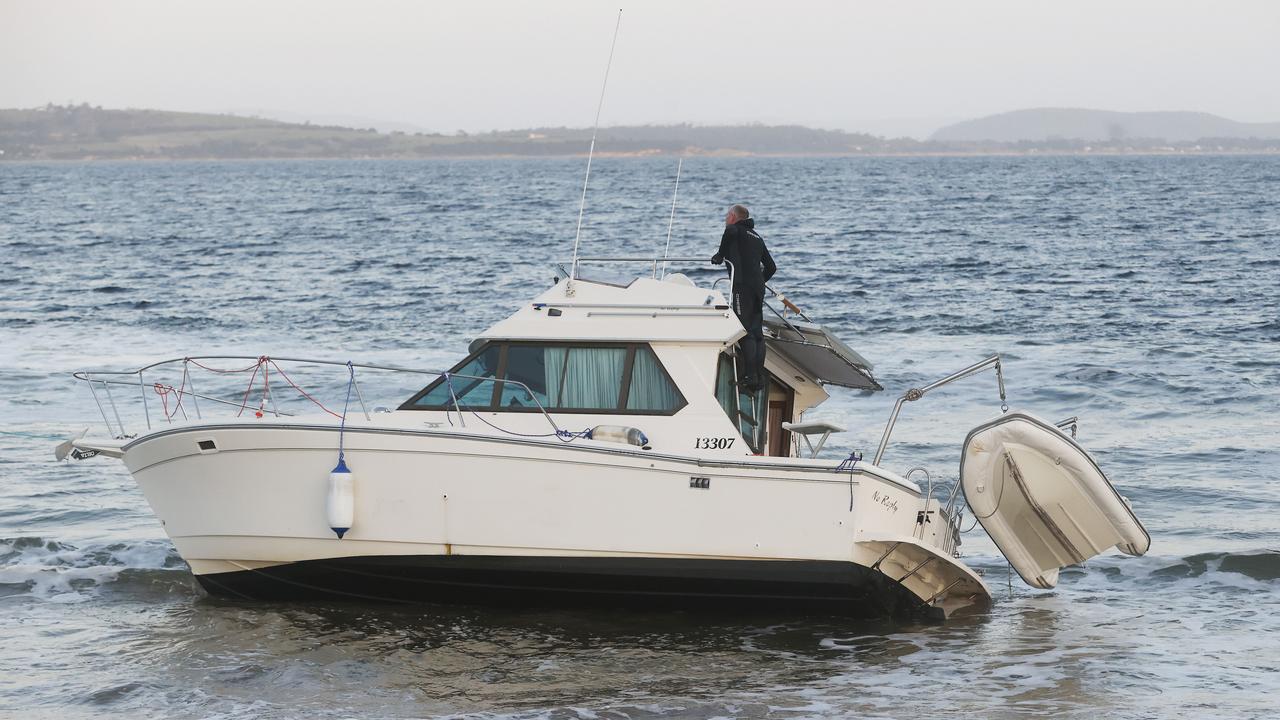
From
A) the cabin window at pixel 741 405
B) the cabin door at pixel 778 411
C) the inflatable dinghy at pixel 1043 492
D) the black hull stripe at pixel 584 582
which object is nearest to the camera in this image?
the black hull stripe at pixel 584 582

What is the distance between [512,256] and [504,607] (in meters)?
32.3

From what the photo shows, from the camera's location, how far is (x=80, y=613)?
1066cm

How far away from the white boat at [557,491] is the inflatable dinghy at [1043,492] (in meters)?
0.48

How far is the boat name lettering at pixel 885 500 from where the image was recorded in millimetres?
9773

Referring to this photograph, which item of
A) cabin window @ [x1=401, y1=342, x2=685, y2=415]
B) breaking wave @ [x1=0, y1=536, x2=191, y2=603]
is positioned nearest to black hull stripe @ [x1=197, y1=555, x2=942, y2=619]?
cabin window @ [x1=401, y1=342, x2=685, y2=415]

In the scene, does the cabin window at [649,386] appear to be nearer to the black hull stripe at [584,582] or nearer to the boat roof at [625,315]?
the boat roof at [625,315]

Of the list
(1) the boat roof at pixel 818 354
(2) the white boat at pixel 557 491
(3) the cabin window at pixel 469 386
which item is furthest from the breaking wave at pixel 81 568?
(1) the boat roof at pixel 818 354

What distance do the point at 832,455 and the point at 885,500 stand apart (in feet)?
18.9

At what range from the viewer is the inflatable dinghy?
10.1 m

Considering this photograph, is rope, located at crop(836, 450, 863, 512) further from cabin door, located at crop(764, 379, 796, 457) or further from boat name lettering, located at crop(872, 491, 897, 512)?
cabin door, located at crop(764, 379, 796, 457)

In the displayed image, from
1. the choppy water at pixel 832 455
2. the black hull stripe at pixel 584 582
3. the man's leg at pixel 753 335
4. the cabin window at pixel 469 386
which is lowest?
the choppy water at pixel 832 455

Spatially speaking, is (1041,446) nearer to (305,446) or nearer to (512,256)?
(305,446)

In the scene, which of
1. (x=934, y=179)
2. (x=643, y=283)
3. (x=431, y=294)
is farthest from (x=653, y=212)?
(x=643, y=283)

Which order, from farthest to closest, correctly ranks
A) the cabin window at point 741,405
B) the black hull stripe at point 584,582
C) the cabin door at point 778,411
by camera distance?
the cabin door at point 778,411 → the cabin window at point 741,405 → the black hull stripe at point 584,582
